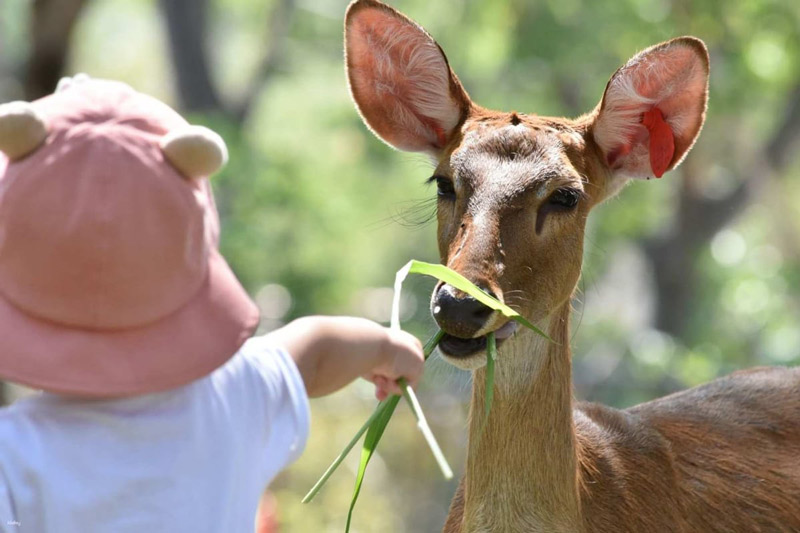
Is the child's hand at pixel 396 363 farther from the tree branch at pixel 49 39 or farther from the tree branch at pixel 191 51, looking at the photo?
the tree branch at pixel 191 51

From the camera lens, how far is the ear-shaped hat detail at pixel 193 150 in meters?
2.40

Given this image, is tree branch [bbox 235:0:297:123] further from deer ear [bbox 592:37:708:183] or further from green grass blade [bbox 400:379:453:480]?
green grass blade [bbox 400:379:453:480]

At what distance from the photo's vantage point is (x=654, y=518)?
12.2 ft

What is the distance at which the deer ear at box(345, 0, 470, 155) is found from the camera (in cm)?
397

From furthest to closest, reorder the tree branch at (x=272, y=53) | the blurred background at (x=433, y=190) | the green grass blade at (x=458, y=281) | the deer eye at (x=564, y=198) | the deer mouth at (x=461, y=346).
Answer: the tree branch at (x=272, y=53) → the blurred background at (x=433, y=190) → the deer eye at (x=564, y=198) → the deer mouth at (x=461, y=346) → the green grass blade at (x=458, y=281)

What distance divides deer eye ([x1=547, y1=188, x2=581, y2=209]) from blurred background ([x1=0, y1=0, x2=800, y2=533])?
4.47 metres

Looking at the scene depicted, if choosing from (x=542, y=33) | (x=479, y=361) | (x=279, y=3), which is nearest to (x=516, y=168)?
(x=479, y=361)

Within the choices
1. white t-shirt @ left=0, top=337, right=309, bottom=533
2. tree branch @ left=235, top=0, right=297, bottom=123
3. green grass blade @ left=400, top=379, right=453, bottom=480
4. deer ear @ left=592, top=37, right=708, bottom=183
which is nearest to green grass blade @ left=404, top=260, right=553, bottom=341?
green grass blade @ left=400, top=379, right=453, bottom=480

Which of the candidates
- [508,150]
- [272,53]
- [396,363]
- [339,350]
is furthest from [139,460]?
[272,53]

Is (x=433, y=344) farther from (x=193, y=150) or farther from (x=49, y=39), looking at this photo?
(x=49, y=39)

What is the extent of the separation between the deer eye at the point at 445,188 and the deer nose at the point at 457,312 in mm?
602

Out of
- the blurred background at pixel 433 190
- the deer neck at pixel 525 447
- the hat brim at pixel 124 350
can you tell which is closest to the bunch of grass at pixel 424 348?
the deer neck at pixel 525 447

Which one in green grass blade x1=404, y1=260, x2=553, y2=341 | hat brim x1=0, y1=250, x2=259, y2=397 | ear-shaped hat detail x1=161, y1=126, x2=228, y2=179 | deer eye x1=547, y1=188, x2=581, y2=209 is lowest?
hat brim x1=0, y1=250, x2=259, y2=397

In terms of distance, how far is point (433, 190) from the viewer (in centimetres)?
931
